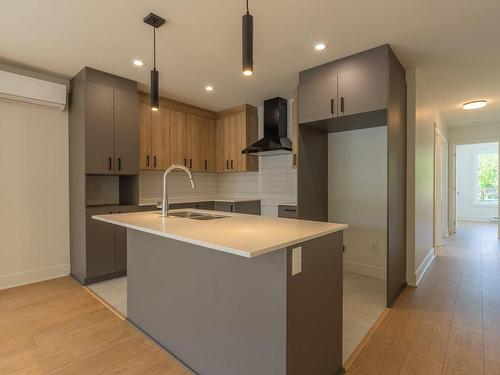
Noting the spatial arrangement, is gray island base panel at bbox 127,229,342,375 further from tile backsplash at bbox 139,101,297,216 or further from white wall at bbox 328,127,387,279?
tile backsplash at bbox 139,101,297,216

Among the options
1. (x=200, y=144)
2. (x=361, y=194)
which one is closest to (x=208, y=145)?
(x=200, y=144)

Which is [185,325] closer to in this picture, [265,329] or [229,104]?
[265,329]

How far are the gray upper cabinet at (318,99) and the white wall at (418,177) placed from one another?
1.02 m

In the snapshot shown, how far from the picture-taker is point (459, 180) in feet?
29.4

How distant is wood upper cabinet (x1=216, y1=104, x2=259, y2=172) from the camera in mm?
4664

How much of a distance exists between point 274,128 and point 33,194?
3.37 meters

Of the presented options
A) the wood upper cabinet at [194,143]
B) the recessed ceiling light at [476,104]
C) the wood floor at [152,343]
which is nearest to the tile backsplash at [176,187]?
the wood upper cabinet at [194,143]

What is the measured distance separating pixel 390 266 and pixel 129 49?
336 centimetres

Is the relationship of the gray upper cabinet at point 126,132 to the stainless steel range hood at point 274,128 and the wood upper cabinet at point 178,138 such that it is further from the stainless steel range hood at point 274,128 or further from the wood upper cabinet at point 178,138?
the stainless steel range hood at point 274,128

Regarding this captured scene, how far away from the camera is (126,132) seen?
355cm

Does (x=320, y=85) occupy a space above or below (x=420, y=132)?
above


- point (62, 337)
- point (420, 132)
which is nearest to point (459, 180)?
point (420, 132)

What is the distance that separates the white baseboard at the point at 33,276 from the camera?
314cm

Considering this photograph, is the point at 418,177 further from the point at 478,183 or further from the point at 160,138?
the point at 478,183
